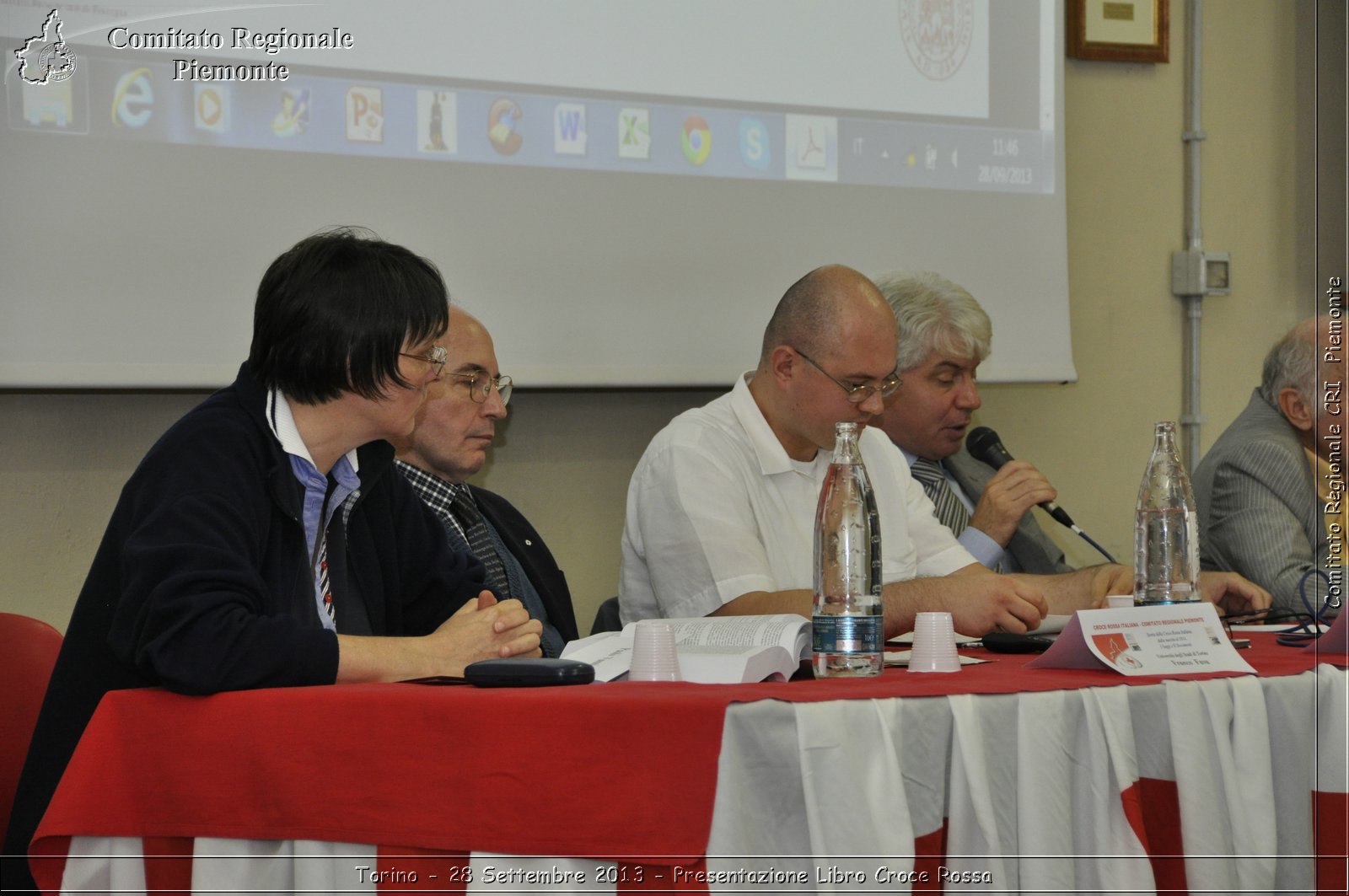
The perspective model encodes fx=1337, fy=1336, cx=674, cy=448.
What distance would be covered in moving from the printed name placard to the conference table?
38mm

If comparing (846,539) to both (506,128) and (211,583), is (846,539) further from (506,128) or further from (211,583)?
(506,128)

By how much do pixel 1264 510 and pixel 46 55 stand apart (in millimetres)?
2452

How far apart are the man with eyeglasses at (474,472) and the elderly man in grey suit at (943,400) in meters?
0.90

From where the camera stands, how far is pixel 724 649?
146 centimetres

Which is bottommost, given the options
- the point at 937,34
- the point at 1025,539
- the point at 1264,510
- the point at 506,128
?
the point at 1025,539

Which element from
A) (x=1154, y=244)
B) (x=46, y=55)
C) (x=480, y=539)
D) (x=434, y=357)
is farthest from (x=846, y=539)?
(x=1154, y=244)

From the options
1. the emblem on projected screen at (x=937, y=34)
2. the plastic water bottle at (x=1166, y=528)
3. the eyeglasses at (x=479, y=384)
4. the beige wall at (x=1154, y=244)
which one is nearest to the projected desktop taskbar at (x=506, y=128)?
the emblem on projected screen at (x=937, y=34)

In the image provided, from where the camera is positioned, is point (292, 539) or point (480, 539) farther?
point (480, 539)

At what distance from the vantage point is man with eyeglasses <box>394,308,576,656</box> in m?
2.48

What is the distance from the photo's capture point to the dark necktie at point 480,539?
245 centimetres

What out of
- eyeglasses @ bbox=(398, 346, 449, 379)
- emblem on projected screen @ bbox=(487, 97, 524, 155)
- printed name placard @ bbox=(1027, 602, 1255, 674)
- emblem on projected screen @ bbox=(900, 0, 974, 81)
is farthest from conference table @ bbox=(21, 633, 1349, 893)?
emblem on projected screen @ bbox=(900, 0, 974, 81)

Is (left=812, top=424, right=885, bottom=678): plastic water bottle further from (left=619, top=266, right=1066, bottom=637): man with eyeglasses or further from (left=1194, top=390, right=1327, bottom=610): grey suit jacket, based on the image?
(left=1194, top=390, right=1327, bottom=610): grey suit jacket

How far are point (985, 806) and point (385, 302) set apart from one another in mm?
953

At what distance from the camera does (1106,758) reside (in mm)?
1303
